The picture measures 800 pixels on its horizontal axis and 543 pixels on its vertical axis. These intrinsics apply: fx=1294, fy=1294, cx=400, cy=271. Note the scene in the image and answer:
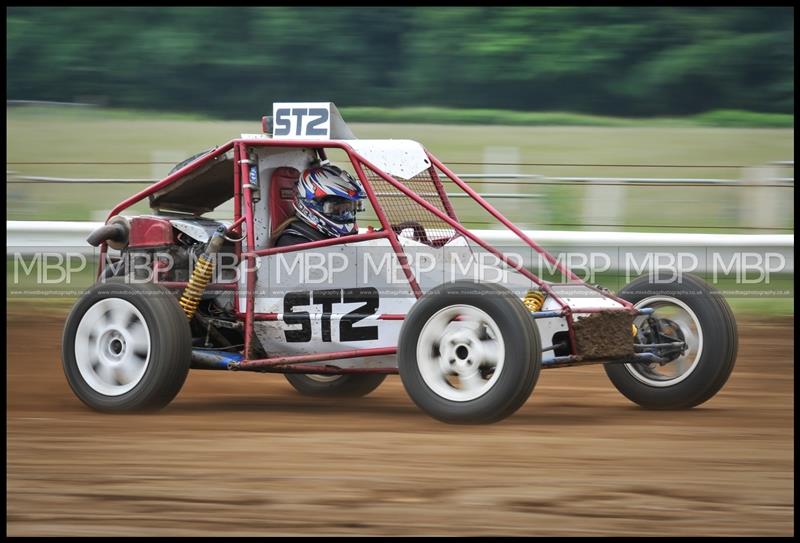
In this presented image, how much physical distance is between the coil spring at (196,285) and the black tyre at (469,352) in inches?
46.7

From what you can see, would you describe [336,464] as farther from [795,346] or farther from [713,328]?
[795,346]

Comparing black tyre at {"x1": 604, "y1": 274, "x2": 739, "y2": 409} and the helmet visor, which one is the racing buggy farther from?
the helmet visor

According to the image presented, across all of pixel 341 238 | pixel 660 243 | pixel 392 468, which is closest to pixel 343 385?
pixel 341 238

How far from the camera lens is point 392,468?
523cm

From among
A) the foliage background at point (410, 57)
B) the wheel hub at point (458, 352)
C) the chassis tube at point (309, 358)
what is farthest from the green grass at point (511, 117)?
the wheel hub at point (458, 352)

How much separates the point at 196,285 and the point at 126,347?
473mm

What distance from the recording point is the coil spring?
260 inches

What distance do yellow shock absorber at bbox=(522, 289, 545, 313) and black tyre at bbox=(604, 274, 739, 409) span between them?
0.63m

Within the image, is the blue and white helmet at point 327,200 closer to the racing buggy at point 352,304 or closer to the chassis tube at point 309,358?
the racing buggy at point 352,304

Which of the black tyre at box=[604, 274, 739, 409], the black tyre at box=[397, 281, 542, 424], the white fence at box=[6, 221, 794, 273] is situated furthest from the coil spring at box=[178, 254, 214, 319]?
the white fence at box=[6, 221, 794, 273]

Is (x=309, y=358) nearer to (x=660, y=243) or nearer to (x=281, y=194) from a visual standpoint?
(x=281, y=194)

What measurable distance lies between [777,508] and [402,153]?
2759 mm

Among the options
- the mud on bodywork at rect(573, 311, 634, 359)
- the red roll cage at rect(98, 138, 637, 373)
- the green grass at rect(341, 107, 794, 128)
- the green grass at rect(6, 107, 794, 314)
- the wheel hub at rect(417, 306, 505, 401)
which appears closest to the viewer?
the wheel hub at rect(417, 306, 505, 401)

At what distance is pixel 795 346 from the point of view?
8875 millimetres
